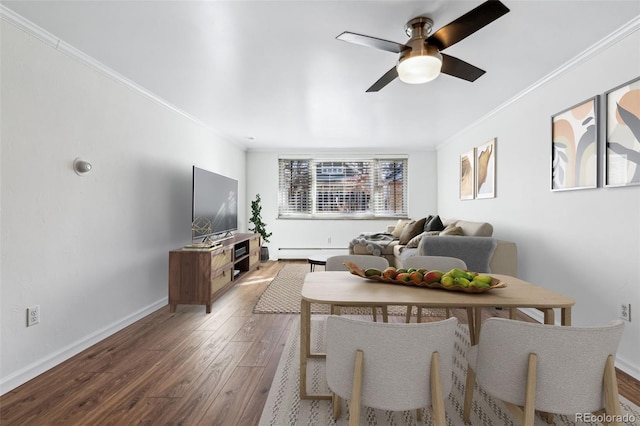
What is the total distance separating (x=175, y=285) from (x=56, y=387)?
4.54ft

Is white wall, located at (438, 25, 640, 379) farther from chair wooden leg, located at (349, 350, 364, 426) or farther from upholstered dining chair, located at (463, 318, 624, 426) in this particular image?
chair wooden leg, located at (349, 350, 364, 426)

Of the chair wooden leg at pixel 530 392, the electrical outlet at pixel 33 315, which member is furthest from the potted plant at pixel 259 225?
the chair wooden leg at pixel 530 392

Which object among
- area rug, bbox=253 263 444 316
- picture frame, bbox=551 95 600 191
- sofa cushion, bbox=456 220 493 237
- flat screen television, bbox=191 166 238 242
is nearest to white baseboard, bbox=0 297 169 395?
flat screen television, bbox=191 166 238 242

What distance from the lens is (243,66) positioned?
8.79ft

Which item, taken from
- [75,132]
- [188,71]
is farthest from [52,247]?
[188,71]

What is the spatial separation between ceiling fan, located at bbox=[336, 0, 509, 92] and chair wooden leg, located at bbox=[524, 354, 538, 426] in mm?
1589

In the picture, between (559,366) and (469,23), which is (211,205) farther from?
(559,366)

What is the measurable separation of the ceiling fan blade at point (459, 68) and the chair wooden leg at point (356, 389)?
6.25ft

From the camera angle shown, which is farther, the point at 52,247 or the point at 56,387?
the point at 52,247

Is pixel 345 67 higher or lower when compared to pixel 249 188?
higher

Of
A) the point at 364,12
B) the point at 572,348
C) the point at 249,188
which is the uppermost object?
the point at 364,12

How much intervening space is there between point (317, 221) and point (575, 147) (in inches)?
180

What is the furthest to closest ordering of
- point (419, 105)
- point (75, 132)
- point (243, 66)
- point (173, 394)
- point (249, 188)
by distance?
point (249, 188) < point (419, 105) < point (243, 66) < point (75, 132) < point (173, 394)

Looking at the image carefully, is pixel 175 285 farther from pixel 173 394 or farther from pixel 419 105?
pixel 419 105
